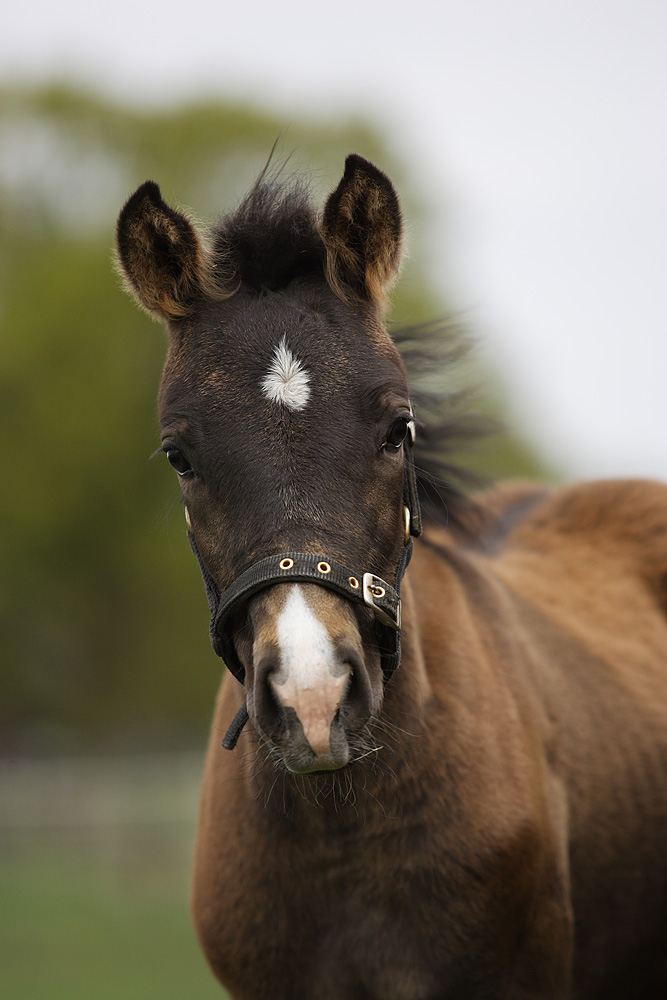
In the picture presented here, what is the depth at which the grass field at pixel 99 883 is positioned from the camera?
10367 millimetres

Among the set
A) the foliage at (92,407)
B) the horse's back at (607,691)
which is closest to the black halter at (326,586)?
the horse's back at (607,691)

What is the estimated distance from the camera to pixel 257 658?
303cm

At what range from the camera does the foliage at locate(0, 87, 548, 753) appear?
22391 mm

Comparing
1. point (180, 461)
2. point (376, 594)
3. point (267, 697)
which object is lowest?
point (267, 697)

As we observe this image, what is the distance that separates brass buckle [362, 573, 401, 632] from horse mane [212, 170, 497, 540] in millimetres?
1094

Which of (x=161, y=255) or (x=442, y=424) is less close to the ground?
A: (x=161, y=255)

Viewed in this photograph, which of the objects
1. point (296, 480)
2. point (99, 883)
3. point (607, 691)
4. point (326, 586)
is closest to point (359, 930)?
point (326, 586)

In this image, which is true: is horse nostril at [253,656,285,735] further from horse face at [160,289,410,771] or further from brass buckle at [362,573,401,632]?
brass buckle at [362,573,401,632]

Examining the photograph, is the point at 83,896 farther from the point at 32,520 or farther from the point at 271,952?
the point at 271,952

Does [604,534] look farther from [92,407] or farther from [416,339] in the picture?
[92,407]

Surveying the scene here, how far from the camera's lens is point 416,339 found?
4676 mm

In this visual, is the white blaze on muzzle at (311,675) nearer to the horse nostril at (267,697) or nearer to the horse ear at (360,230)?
the horse nostril at (267,697)

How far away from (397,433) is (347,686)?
0.88m

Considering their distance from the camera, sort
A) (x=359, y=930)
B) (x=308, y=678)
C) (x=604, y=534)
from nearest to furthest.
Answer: (x=308, y=678) < (x=359, y=930) < (x=604, y=534)
